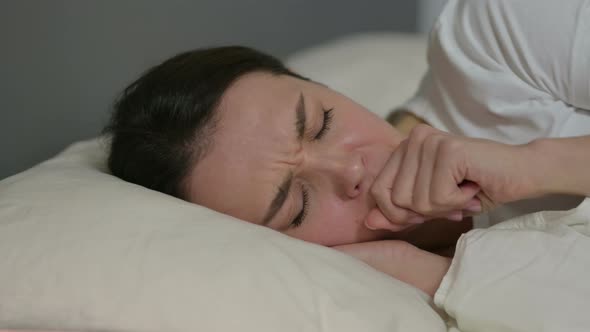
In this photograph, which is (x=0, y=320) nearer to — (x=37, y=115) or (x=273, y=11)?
(x=37, y=115)

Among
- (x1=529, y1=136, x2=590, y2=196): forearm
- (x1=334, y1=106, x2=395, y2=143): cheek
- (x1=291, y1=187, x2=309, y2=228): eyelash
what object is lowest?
(x1=291, y1=187, x2=309, y2=228): eyelash

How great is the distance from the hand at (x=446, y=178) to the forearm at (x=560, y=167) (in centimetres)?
2

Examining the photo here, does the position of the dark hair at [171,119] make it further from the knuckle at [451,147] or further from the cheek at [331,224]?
the knuckle at [451,147]

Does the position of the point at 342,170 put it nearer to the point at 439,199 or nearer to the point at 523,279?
the point at 439,199

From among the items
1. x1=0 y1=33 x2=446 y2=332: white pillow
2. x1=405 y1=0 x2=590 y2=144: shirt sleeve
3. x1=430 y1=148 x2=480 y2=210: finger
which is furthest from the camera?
x1=405 y1=0 x2=590 y2=144: shirt sleeve

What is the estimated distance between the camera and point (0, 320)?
0.76 m

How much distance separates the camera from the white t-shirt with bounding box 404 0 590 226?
3.25 feet

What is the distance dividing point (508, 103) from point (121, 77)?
97 cm

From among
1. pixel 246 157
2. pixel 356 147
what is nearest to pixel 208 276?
pixel 246 157

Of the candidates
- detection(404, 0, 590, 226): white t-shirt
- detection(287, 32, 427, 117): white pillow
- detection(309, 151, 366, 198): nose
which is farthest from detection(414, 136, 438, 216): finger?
detection(287, 32, 427, 117): white pillow

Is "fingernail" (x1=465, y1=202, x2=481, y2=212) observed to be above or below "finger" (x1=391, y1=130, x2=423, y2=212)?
below

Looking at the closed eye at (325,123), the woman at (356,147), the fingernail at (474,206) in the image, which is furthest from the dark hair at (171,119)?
the fingernail at (474,206)

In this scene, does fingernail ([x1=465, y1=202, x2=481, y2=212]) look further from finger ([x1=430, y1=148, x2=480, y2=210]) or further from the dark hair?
the dark hair

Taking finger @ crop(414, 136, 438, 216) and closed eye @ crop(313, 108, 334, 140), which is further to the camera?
closed eye @ crop(313, 108, 334, 140)
